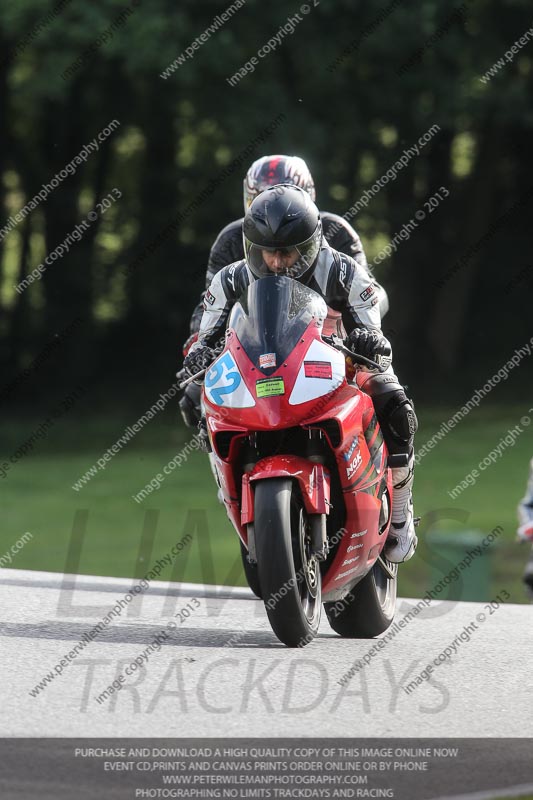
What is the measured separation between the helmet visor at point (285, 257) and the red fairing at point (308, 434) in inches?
11.0

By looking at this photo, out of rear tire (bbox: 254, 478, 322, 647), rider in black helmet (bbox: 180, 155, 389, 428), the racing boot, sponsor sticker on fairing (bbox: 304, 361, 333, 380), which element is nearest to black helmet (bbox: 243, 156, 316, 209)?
rider in black helmet (bbox: 180, 155, 389, 428)

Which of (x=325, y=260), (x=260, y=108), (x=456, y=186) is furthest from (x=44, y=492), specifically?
(x=325, y=260)

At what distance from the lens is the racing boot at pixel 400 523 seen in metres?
7.01

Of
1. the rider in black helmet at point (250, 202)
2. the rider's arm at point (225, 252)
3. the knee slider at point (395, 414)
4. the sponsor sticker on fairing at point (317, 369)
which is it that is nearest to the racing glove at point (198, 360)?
the sponsor sticker on fairing at point (317, 369)

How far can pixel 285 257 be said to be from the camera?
6.34 metres

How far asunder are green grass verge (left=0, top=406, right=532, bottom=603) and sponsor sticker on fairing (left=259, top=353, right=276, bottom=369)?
4.26 meters

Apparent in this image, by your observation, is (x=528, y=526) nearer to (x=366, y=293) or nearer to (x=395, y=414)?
(x=395, y=414)

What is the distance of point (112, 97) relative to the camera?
25500 mm

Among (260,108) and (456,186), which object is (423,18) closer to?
(260,108)

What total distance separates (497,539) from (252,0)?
9.42 meters

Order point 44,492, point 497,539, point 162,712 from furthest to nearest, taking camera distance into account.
Answer: 1. point 44,492
2. point 497,539
3. point 162,712

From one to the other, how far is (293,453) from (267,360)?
0.41m

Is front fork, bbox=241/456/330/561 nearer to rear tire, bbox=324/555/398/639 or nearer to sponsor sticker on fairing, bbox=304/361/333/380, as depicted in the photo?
sponsor sticker on fairing, bbox=304/361/333/380

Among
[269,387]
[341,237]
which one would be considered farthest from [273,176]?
[269,387]
